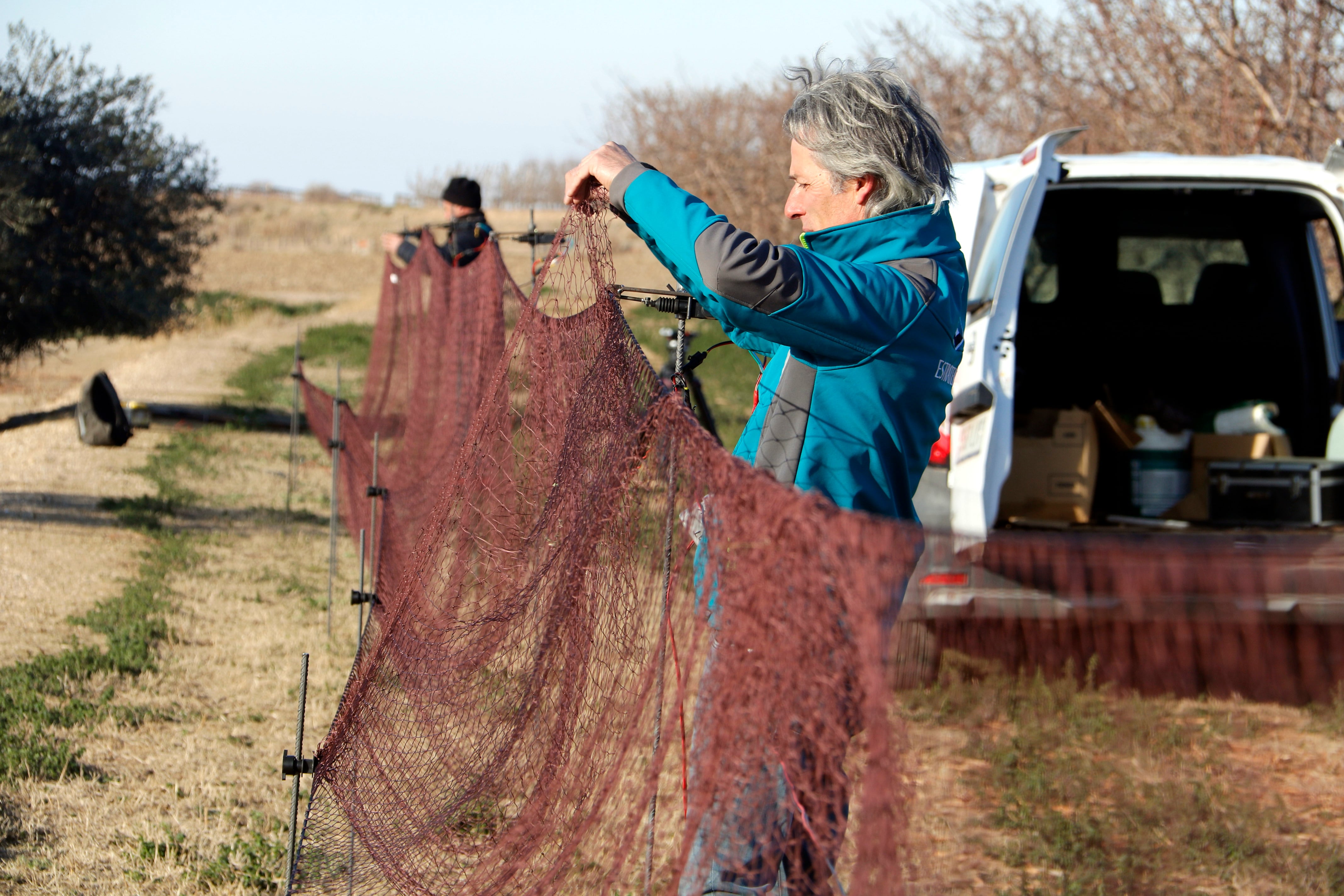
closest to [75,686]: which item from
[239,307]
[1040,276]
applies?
[1040,276]

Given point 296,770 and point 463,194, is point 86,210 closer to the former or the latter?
point 463,194

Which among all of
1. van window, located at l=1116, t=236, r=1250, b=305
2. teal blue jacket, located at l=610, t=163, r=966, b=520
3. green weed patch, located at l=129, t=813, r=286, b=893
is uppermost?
van window, located at l=1116, t=236, r=1250, b=305

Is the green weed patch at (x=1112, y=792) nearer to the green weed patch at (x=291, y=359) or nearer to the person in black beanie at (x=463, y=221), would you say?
the person in black beanie at (x=463, y=221)

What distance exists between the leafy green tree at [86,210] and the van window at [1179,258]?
7873 millimetres

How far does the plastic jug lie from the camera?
4961 mm

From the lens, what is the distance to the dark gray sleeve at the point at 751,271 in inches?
66.1

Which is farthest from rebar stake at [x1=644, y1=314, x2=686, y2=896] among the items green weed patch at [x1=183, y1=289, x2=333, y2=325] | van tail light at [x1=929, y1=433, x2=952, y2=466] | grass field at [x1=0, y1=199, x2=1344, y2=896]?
green weed patch at [x1=183, y1=289, x2=333, y2=325]

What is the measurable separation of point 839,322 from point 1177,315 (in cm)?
440

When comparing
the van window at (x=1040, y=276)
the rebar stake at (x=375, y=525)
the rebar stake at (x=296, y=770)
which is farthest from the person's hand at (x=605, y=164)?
the van window at (x=1040, y=276)

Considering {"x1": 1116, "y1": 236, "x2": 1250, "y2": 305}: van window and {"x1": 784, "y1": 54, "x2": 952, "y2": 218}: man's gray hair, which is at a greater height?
{"x1": 1116, "y1": 236, "x2": 1250, "y2": 305}: van window

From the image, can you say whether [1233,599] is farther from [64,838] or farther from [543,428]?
[64,838]

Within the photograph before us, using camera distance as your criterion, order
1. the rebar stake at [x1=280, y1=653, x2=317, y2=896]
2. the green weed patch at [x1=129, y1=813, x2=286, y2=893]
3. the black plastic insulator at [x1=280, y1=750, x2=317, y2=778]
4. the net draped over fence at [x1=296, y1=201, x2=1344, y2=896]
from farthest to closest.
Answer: the green weed patch at [x1=129, y1=813, x2=286, y2=893] < the black plastic insulator at [x1=280, y1=750, x2=317, y2=778] < the rebar stake at [x1=280, y1=653, x2=317, y2=896] < the net draped over fence at [x1=296, y1=201, x2=1344, y2=896]

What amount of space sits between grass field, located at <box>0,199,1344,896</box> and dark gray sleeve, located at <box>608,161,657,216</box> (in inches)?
37.3

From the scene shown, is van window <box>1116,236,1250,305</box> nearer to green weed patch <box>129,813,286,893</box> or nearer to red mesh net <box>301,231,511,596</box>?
red mesh net <box>301,231,511,596</box>
